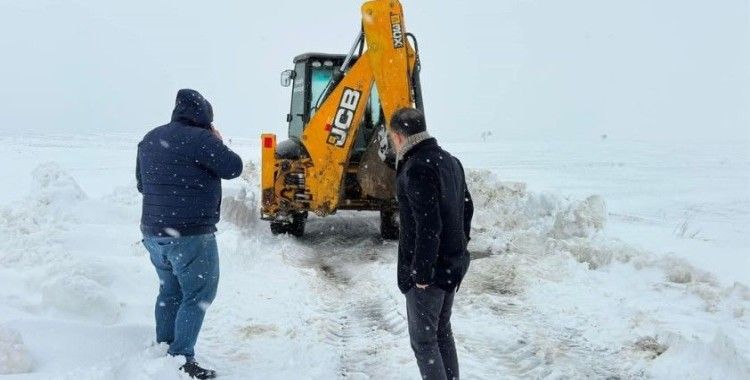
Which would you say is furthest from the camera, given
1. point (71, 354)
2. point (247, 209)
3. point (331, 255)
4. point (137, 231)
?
point (247, 209)

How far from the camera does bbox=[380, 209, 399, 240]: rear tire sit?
898 centimetres

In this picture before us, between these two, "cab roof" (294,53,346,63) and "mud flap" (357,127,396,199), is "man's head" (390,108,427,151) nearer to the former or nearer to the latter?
"mud flap" (357,127,396,199)

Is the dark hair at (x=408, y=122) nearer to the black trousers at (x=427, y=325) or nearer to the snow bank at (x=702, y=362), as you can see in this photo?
the black trousers at (x=427, y=325)

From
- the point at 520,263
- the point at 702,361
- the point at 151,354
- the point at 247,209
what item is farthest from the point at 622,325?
the point at 247,209

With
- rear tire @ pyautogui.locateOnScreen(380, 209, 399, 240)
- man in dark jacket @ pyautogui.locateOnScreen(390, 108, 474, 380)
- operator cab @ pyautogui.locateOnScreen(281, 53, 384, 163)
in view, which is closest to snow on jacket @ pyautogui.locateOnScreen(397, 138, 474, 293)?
man in dark jacket @ pyautogui.locateOnScreen(390, 108, 474, 380)

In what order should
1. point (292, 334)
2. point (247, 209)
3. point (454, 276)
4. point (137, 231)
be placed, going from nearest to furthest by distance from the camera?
1. point (454, 276)
2. point (292, 334)
3. point (137, 231)
4. point (247, 209)

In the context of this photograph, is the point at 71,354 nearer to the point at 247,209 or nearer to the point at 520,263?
the point at 520,263

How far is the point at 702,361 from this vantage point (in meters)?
4.11

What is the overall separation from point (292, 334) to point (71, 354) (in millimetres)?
1582

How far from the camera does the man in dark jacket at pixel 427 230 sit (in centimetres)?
307

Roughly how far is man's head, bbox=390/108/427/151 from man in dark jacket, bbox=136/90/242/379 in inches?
43.2

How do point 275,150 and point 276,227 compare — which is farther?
point 276,227

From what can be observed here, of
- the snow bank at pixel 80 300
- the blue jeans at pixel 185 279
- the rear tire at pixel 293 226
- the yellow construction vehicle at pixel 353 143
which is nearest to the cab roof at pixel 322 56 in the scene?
the yellow construction vehicle at pixel 353 143

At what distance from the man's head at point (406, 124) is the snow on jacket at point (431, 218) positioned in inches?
3.0
